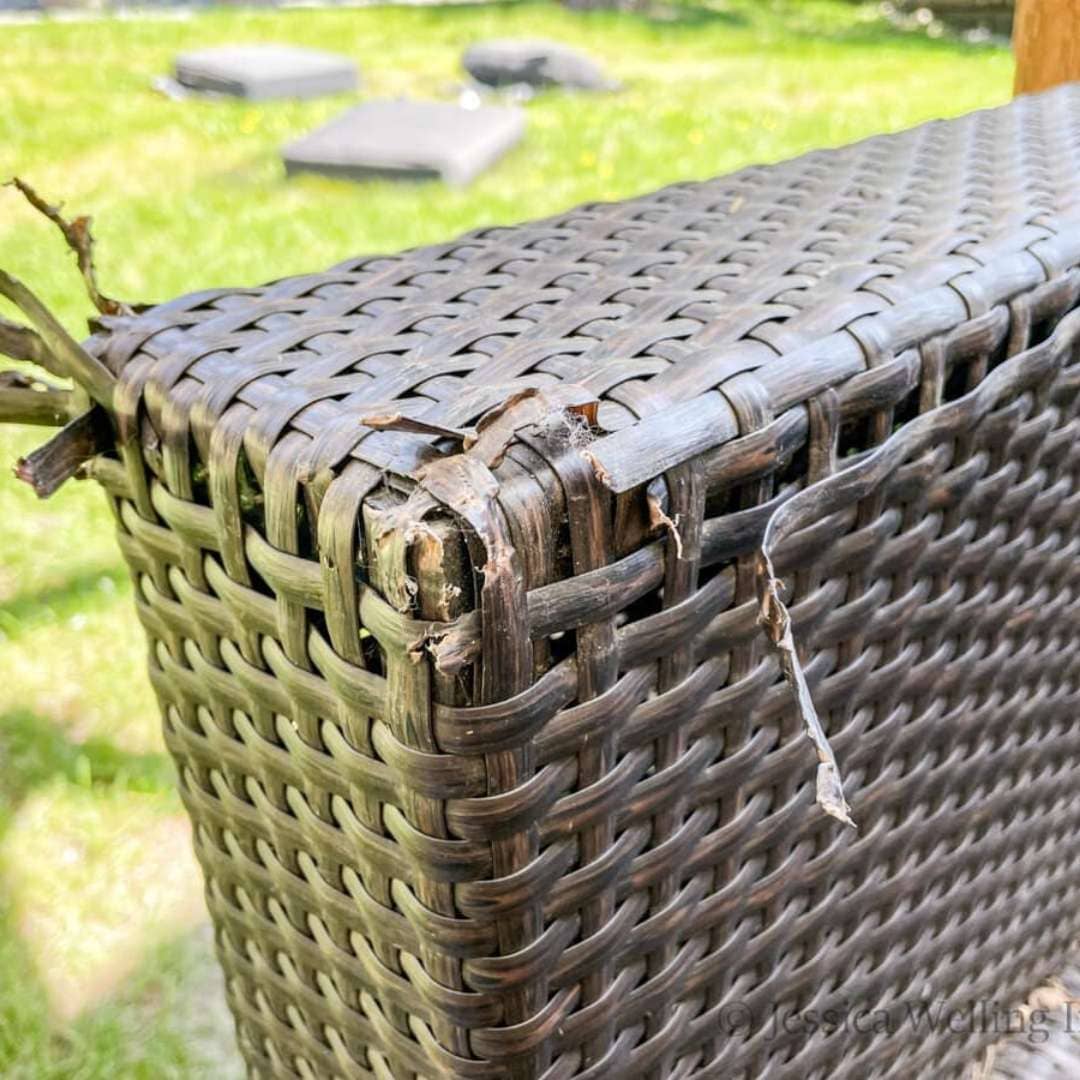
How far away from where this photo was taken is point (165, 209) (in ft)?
11.9

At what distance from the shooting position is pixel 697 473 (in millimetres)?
577

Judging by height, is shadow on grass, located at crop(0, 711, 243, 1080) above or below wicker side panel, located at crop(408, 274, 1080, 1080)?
below

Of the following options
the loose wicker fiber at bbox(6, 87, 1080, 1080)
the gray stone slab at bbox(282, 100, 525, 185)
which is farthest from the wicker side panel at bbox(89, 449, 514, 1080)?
the gray stone slab at bbox(282, 100, 525, 185)

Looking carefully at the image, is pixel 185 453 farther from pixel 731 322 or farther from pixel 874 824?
pixel 874 824

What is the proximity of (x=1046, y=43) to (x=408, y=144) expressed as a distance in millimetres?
2547

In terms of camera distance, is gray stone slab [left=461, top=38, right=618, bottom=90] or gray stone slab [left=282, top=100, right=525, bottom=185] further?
gray stone slab [left=461, top=38, right=618, bottom=90]

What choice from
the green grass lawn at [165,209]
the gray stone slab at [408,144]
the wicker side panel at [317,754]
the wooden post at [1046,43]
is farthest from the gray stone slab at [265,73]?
the wicker side panel at [317,754]

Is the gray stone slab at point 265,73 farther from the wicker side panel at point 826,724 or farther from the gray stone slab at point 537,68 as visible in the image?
the wicker side panel at point 826,724

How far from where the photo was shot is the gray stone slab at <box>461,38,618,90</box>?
5.39 metres

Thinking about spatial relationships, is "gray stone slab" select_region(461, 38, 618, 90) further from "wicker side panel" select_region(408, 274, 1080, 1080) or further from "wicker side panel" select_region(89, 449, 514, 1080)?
"wicker side panel" select_region(89, 449, 514, 1080)

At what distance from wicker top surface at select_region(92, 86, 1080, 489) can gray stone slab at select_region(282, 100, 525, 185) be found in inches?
115

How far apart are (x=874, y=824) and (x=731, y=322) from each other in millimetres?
406

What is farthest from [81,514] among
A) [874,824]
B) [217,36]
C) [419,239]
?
[217,36]

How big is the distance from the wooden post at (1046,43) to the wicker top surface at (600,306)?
72 cm
